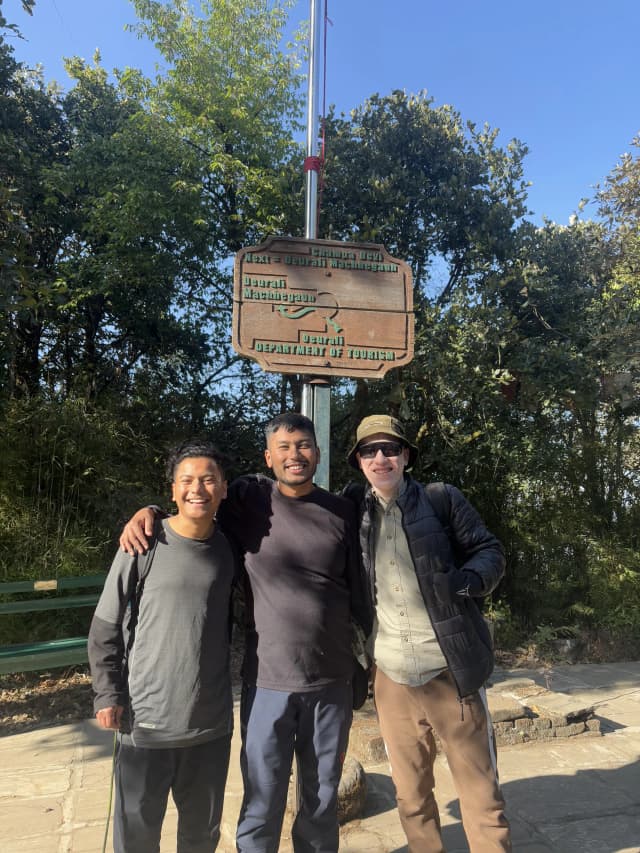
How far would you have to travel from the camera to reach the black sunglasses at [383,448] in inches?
88.2

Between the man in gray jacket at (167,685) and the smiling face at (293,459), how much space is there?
318mm

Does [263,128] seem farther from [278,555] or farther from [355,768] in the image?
[355,768]

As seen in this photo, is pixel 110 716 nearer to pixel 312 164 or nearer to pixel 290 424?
pixel 290 424

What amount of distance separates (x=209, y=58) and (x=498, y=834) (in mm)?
7761

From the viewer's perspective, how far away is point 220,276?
6.64 metres

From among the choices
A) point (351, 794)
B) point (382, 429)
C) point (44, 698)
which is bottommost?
point (44, 698)

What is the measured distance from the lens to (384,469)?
87.7 inches

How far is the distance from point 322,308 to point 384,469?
119cm

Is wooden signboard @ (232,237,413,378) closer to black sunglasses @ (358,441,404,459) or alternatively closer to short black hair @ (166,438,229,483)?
black sunglasses @ (358,441,404,459)

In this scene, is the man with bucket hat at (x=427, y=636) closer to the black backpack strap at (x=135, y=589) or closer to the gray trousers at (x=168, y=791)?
the gray trousers at (x=168, y=791)

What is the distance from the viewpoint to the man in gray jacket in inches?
72.2

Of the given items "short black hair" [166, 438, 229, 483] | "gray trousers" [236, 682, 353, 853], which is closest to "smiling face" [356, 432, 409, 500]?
"short black hair" [166, 438, 229, 483]

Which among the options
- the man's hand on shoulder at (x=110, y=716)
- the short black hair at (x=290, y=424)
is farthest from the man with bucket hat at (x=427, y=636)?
the man's hand on shoulder at (x=110, y=716)

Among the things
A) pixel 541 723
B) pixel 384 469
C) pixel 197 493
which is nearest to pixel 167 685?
pixel 197 493
